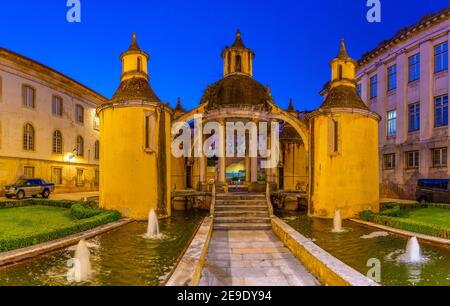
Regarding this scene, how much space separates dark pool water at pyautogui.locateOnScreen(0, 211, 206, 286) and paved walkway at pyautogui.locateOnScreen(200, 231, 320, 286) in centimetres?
107

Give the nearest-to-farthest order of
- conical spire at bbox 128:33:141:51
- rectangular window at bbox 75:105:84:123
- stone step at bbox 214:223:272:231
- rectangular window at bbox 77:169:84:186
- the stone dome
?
stone step at bbox 214:223:272:231 → conical spire at bbox 128:33:141:51 → the stone dome → rectangular window at bbox 75:105:84:123 → rectangular window at bbox 77:169:84:186

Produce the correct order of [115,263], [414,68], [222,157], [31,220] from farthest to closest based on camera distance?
[414,68]
[222,157]
[31,220]
[115,263]

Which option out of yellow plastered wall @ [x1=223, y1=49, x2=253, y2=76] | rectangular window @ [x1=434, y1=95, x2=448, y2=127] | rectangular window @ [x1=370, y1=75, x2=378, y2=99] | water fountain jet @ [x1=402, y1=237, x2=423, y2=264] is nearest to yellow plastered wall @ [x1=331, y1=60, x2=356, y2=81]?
yellow plastered wall @ [x1=223, y1=49, x2=253, y2=76]

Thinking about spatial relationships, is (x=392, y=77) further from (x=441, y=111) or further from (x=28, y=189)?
(x=28, y=189)

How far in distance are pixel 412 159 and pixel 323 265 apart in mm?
25644

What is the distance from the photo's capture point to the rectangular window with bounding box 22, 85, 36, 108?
27.5 m

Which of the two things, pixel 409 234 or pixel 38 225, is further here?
pixel 38 225

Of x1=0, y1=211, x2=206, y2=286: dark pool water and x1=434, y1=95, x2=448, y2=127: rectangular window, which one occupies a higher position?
x1=434, y1=95, x2=448, y2=127: rectangular window

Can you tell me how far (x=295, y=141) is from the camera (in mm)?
27234

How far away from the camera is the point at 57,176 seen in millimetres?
31469

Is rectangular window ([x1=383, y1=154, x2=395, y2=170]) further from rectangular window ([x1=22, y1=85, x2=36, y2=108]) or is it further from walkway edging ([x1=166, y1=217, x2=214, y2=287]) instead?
rectangular window ([x1=22, y1=85, x2=36, y2=108])

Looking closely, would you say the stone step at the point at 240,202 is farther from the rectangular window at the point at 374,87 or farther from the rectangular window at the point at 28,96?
the rectangular window at the point at 374,87

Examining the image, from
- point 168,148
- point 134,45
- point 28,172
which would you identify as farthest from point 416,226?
point 28,172

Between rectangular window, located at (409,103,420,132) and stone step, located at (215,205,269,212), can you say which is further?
rectangular window, located at (409,103,420,132)
